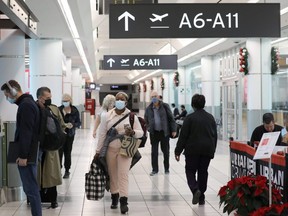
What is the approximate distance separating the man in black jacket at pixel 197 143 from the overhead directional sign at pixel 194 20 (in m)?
1.02

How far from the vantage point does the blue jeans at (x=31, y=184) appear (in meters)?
5.70

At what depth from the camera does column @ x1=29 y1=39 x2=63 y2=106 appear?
43.7ft

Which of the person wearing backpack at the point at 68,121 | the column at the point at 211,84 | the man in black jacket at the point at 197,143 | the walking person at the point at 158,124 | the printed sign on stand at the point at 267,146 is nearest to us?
the printed sign on stand at the point at 267,146

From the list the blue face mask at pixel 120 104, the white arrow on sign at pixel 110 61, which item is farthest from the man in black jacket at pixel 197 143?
the white arrow on sign at pixel 110 61

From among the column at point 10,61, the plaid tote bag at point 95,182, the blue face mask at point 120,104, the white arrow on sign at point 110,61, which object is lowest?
the plaid tote bag at point 95,182

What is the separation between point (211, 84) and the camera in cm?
2089

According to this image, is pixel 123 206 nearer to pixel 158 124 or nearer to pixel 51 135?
pixel 51 135

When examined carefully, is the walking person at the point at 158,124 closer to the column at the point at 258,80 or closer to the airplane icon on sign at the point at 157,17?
the airplane icon on sign at the point at 157,17

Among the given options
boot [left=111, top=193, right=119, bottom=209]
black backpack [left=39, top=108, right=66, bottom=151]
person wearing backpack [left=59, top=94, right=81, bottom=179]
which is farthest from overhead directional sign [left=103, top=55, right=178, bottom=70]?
black backpack [left=39, top=108, right=66, bottom=151]

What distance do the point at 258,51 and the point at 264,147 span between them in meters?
9.89

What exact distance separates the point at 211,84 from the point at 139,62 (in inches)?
229

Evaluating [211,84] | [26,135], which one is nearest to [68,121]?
[26,135]

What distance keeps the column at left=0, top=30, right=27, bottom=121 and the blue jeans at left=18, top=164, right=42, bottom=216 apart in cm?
249

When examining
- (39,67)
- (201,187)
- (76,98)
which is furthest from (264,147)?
(76,98)
